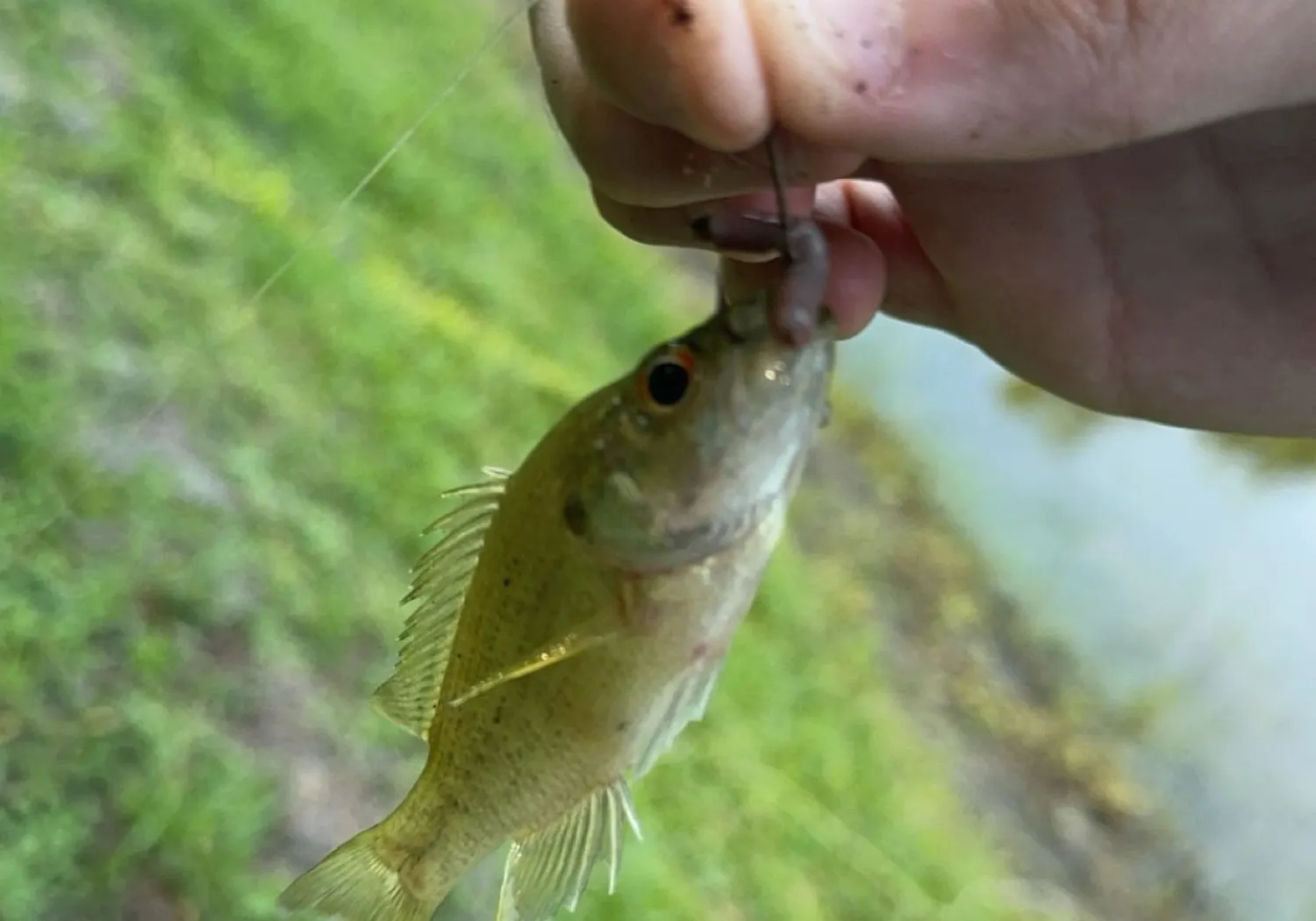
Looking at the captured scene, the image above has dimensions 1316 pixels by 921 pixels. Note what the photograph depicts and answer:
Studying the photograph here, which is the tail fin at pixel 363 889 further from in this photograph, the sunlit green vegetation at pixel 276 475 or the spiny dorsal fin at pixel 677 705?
the sunlit green vegetation at pixel 276 475

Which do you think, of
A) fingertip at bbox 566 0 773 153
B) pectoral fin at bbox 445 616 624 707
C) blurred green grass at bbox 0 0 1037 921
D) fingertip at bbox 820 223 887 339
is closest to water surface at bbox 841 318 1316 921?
blurred green grass at bbox 0 0 1037 921

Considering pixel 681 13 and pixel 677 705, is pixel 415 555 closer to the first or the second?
pixel 677 705

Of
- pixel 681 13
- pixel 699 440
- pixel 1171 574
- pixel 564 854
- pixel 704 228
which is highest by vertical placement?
pixel 681 13

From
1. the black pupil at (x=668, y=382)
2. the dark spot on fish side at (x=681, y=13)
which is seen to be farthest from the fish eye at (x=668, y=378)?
the dark spot on fish side at (x=681, y=13)

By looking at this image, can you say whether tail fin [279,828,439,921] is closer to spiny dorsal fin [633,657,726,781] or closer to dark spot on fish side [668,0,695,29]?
spiny dorsal fin [633,657,726,781]

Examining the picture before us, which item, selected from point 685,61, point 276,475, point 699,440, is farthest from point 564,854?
point 276,475

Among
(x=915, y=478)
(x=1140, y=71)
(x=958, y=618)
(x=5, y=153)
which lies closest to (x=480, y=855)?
(x=1140, y=71)

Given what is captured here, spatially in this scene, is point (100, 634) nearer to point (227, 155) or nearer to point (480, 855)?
point (480, 855)
